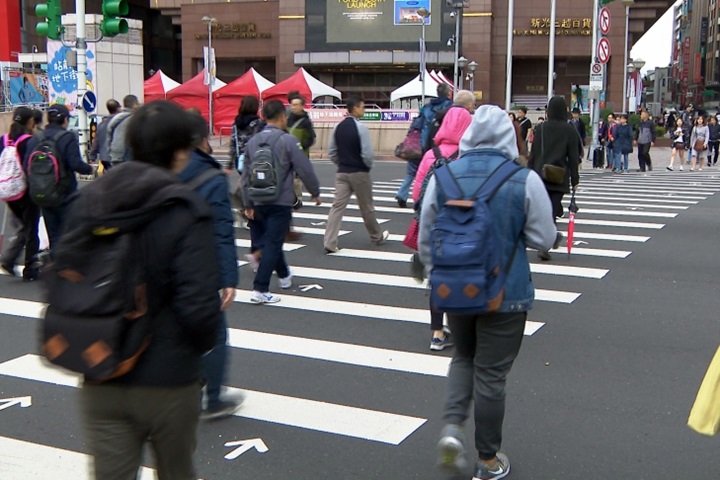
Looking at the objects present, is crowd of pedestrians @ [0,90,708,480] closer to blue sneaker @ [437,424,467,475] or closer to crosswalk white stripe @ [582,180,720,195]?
blue sneaker @ [437,424,467,475]

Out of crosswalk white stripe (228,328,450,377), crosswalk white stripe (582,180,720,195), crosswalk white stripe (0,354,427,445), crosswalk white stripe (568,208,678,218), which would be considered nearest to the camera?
crosswalk white stripe (0,354,427,445)

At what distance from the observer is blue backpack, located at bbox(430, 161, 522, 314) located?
385 cm

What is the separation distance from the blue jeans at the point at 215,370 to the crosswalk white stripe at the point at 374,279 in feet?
13.3

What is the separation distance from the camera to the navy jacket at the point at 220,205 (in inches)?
187

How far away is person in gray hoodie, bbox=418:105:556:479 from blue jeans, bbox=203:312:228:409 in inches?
59.7

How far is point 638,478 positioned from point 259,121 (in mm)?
6543

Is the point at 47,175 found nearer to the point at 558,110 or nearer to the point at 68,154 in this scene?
the point at 68,154

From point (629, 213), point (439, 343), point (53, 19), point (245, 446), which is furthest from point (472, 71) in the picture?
point (245, 446)

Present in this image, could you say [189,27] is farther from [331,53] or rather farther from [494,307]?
[494,307]

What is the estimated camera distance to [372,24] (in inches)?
2196

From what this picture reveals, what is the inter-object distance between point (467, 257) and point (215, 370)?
77.1 inches

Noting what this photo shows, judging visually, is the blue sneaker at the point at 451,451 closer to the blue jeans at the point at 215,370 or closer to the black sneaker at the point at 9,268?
the blue jeans at the point at 215,370

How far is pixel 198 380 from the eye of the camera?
2.98 meters

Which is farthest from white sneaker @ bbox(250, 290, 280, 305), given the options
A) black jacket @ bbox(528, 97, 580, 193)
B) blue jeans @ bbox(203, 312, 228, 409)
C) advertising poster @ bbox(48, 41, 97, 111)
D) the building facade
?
the building facade
